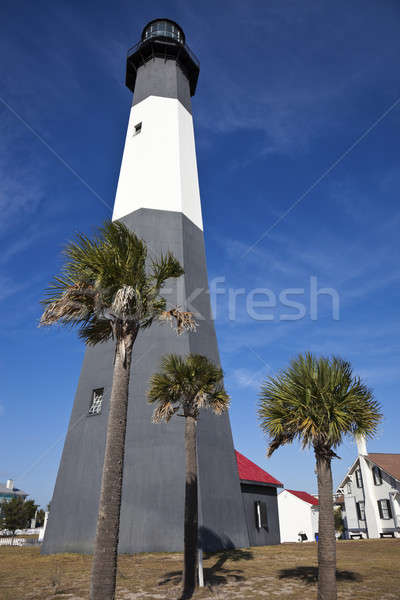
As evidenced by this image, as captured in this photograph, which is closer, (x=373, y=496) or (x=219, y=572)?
(x=219, y=572)

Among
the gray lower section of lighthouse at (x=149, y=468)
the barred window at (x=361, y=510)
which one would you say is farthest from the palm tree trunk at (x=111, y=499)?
the barred window at (x=361, y=510)

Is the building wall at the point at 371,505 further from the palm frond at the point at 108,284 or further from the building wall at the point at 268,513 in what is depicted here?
the palm frond at the point at 108,284

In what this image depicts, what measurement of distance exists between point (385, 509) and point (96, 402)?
28157 millimetres

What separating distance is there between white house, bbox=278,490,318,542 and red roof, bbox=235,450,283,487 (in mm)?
22080

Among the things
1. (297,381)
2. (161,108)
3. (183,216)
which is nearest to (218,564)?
(297,381)

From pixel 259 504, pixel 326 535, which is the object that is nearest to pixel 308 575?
pixel 326 535

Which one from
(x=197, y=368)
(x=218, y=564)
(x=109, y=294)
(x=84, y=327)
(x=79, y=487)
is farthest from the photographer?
(x=79, y=487)

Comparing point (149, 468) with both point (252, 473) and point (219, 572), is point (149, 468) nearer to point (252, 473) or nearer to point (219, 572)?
point (219, 572)

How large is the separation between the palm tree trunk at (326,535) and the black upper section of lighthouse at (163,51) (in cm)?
2979

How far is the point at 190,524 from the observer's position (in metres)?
11.2

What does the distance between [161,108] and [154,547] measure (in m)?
25.8

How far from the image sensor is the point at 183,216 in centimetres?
2400

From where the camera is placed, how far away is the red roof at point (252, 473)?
2355 centimetres

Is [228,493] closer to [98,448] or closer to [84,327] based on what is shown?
[98,448]
